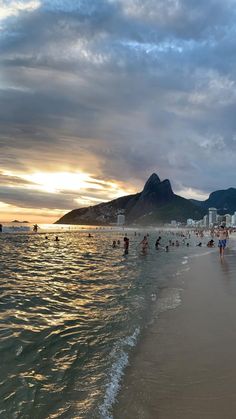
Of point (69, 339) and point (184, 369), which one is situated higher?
point (184, 369)

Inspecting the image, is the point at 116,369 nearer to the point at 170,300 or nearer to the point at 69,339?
the point at 69,339

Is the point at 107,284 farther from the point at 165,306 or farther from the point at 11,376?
the point at 11,376

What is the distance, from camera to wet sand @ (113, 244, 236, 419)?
421 cm

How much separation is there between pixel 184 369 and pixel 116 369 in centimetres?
110

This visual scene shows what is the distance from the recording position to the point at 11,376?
17.4ft

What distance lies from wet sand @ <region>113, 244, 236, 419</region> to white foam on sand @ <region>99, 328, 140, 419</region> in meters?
0.10

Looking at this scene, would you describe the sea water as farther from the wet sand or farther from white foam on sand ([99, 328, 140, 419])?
the wet sand

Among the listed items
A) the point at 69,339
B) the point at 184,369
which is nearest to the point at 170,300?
the point at 69,339

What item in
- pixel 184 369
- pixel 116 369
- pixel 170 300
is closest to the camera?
pixel 184 369

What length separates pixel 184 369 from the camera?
18.0 ft

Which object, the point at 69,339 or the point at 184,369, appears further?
the point at 69,339

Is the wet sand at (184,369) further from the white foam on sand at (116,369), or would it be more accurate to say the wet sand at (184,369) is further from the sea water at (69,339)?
the sea water at (69,339)

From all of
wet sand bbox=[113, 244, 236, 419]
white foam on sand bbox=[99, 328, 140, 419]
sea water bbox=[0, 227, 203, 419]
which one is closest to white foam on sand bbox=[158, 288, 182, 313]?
sea water bbox=[0, 227, 203, 419]

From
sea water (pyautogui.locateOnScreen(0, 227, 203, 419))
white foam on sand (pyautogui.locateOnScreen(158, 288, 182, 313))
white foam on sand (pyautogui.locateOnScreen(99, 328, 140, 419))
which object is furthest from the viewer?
white foam on sand (pyautogui.locateOnScreen(158, 288, 182, 313))
